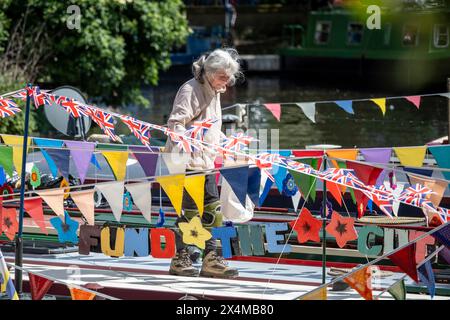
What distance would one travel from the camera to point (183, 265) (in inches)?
266

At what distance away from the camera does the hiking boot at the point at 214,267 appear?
670 centimetres

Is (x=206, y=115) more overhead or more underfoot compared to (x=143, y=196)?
more overhead

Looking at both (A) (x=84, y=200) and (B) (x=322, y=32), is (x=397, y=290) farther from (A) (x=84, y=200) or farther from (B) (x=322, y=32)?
(B) (x=322, y=32)

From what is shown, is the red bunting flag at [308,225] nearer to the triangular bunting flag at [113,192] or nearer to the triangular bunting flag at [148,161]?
the triangular bunting flag at [113,192]

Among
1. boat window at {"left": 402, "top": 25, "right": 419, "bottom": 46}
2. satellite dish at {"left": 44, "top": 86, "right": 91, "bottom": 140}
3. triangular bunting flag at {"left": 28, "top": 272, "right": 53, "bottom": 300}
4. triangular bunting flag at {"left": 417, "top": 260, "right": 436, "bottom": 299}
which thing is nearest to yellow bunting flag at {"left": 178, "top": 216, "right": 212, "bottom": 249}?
triangular bunting flag at {"left": 28, "top": 272, "right": 53, "bottom": 300}

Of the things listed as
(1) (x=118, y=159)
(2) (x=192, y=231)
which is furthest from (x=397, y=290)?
(1) (x=118, y=159)

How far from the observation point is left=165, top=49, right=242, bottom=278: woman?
21.2 ft

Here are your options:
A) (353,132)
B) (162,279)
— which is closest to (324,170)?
(162,279)

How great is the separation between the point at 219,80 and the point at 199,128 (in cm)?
35

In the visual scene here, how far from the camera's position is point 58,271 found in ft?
23.1

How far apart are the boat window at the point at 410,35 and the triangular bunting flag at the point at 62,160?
21636 millimetres

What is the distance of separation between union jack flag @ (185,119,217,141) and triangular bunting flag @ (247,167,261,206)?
622mm
